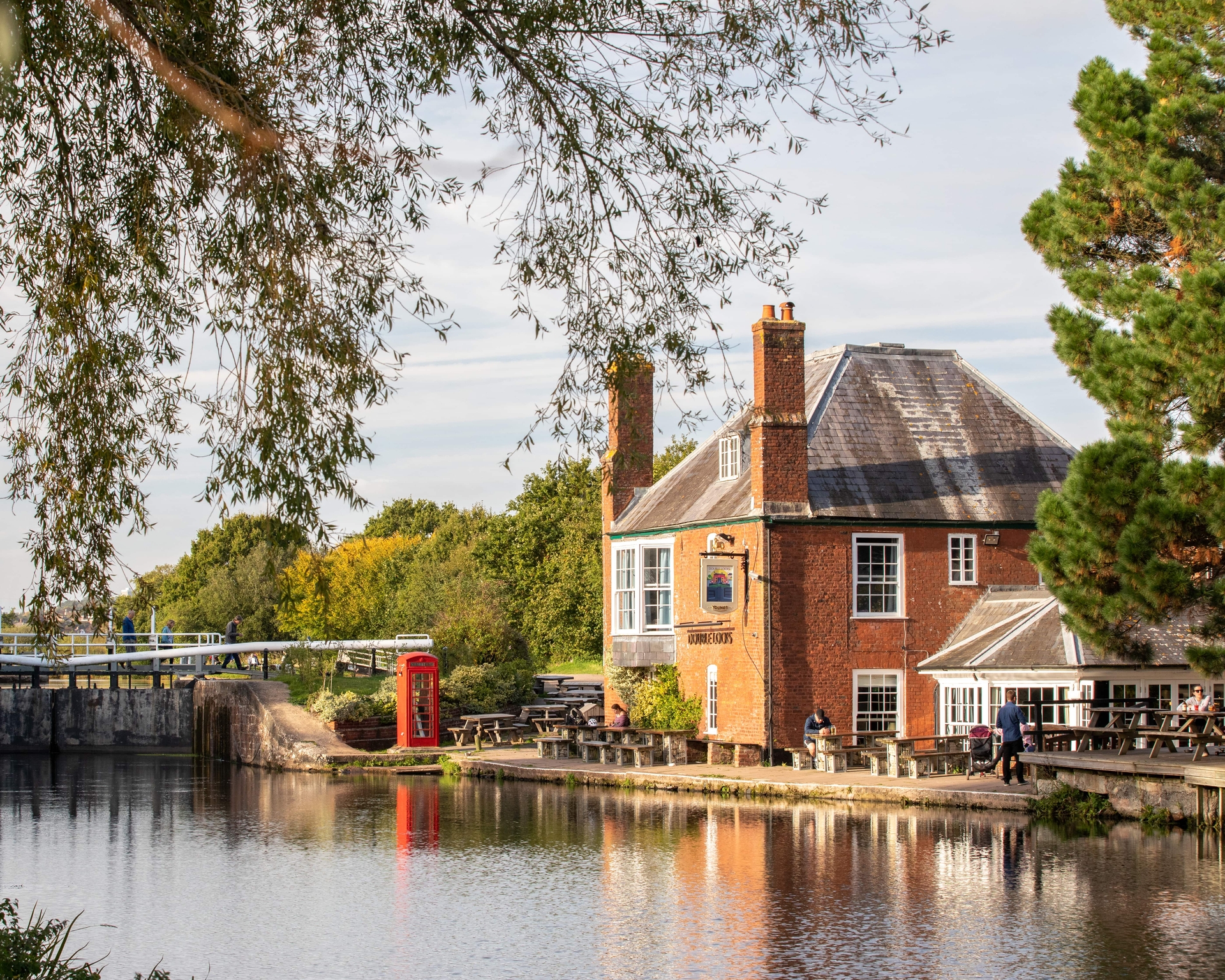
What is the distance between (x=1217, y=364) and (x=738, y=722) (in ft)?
45.7

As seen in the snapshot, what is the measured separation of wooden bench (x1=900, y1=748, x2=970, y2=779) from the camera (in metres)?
25.8

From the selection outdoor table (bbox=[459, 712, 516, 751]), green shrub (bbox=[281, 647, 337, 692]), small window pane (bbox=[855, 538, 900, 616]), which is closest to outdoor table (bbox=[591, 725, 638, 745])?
outdoor table (bbox=[459, 712, 516, 751])

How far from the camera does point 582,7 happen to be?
11023mm

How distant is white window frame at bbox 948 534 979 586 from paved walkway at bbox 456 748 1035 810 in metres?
5.30

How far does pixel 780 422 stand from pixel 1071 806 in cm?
1044

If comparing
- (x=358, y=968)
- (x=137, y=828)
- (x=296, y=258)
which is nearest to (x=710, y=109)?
(x=296, y=258)

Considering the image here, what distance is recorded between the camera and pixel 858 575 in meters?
29.9

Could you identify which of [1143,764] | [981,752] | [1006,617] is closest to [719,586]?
[1006,617]

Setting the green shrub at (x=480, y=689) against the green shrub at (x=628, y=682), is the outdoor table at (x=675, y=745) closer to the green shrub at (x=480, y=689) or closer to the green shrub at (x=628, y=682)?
the green shrub at (x=628, y=682)

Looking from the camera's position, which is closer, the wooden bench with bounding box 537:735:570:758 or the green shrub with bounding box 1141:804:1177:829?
the green shrub with bounding box 1141:804:1177:829

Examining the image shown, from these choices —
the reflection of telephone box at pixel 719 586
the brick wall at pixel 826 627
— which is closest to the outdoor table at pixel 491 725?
the brick wall at pixel 826 627

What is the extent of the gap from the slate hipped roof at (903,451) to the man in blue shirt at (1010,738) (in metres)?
6.66

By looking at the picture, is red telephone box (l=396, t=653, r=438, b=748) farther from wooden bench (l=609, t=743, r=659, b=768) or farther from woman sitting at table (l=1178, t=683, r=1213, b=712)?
woman sitting at table (l=1178, t=683, r=1213, b=712)

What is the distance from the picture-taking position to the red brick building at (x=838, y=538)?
95.9ft
